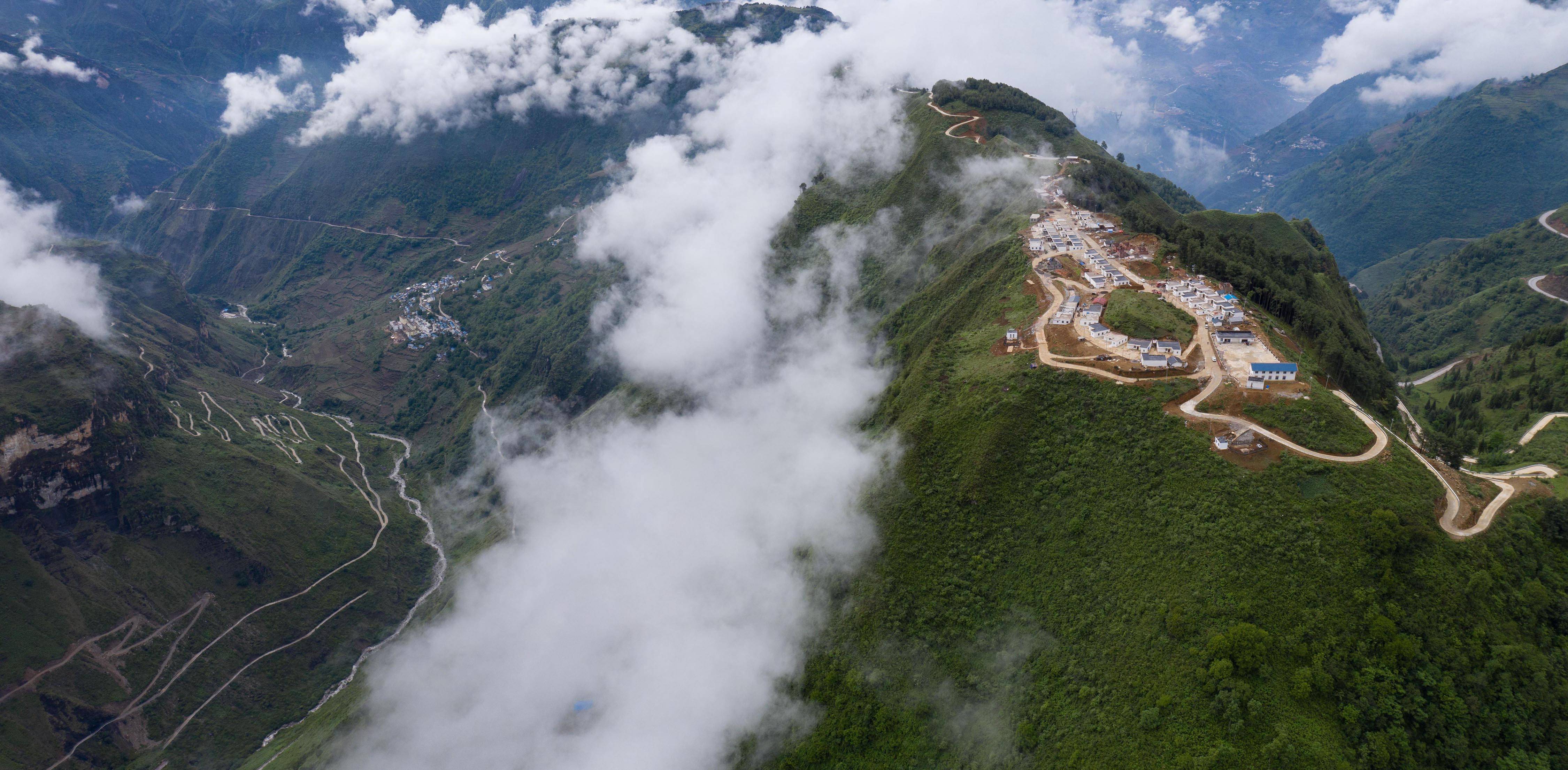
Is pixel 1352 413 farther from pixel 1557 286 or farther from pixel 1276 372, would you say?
pixel 1557 286

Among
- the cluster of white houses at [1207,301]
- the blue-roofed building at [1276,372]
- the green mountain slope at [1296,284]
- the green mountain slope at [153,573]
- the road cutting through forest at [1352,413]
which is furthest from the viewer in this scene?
the green mountain slope at [153,573]

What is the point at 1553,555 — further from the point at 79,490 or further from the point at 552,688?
the point at 79,490

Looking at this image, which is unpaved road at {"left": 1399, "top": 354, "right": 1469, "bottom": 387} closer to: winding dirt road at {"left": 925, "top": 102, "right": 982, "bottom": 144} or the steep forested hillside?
the steep forested hillside

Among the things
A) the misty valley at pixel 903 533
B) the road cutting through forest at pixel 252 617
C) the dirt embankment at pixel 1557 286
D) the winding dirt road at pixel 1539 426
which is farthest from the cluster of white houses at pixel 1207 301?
the road cutting through forest at pixel 252 617

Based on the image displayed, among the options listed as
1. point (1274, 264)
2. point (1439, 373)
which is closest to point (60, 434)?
point (1274, 264)

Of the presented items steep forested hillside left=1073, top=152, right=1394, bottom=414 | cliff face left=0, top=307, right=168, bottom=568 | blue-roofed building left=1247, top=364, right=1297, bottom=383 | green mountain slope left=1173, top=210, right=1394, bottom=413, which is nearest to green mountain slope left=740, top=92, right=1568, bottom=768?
blue-roofed building left=1247, top=364, right=1297, bottom=383

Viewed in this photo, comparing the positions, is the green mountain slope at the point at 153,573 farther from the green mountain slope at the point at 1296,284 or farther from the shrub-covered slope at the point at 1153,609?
the green mountain slope at the point at 1296,284
